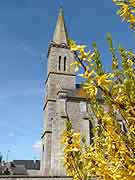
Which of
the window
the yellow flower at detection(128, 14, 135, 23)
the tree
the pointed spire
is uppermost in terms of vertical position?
the pointed spire

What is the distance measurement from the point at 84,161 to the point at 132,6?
197 cm

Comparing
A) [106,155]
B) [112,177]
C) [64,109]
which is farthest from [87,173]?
[64,109]

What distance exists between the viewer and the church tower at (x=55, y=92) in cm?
3256

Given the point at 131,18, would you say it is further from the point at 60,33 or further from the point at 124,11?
the point at 60,33

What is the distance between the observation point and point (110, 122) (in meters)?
2.83

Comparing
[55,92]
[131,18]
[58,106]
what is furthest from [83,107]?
[131,18]

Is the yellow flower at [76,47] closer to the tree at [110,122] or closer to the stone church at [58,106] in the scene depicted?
the tree at [110,122]

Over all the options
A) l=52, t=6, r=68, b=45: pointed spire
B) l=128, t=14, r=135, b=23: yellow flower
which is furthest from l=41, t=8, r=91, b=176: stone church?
l=128, t=14, r=135, b=23: yellow flower

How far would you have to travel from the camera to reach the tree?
230 cm

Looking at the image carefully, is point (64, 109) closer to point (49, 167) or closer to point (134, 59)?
point (49, 167)

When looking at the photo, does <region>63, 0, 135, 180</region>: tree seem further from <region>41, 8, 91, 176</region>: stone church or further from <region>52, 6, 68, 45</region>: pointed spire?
<region>52, 6, 68, 45</region>: pointed spire

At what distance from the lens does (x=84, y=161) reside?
318 cm

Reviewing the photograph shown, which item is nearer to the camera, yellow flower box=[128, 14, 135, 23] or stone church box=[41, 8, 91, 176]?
yellow flower box=[128, 14, 135, 23]

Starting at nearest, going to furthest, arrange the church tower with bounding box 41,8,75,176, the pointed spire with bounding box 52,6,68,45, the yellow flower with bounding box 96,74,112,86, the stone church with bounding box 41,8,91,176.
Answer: the yellow flower with bounding box 96,74,112,86 → the stone church with bounding box 41,8,91,176 → the church tower with bounding box 41,8,75,176 → the pointed spire with bounding box 52,6,68,45
